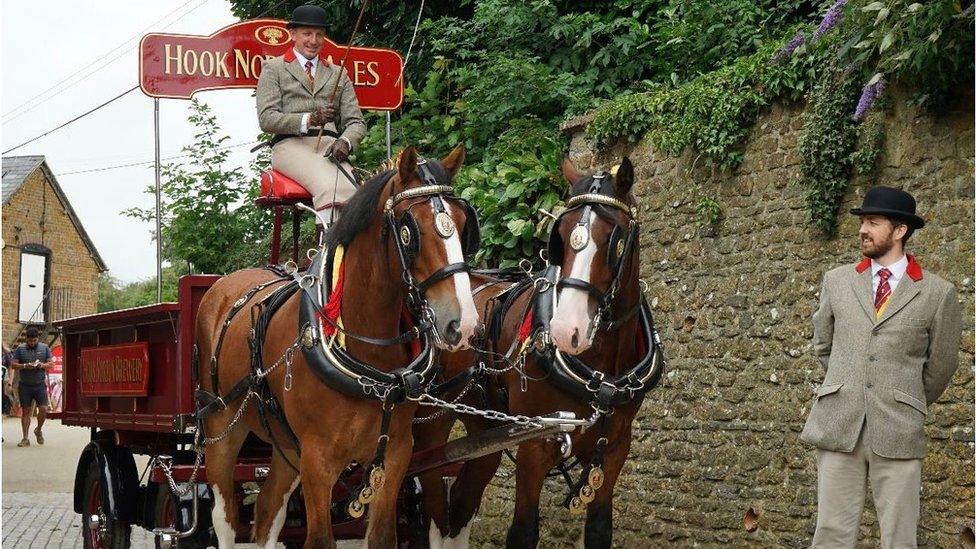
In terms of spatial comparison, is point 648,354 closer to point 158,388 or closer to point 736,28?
point 158,388

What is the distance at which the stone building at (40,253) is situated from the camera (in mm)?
42062

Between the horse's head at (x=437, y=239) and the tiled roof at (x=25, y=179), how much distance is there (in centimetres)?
3886

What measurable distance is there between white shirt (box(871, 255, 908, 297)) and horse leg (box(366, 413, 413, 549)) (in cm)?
211

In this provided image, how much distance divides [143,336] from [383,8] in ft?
25.9

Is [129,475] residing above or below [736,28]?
below

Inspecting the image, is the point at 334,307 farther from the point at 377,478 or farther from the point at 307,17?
the point at 307,17

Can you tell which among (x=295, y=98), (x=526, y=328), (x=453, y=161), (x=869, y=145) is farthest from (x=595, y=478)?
(x=295, y=98)

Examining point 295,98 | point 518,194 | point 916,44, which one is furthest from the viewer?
→ point 518,194

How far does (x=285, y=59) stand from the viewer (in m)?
A: 7.51

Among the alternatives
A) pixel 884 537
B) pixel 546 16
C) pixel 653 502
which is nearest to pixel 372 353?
pixel 884 537

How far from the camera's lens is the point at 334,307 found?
19.1ft

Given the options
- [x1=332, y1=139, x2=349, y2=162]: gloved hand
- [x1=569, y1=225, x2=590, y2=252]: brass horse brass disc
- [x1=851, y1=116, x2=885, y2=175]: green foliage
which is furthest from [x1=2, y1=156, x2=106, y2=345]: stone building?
[x1=569, y1=225, x2=590, y2=252]: brass horse brass disc

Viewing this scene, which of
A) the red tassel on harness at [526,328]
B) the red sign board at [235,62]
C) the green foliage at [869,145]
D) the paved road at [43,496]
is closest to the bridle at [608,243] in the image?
the red tassel on harness at [526,328]

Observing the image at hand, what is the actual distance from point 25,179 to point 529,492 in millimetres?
40357
